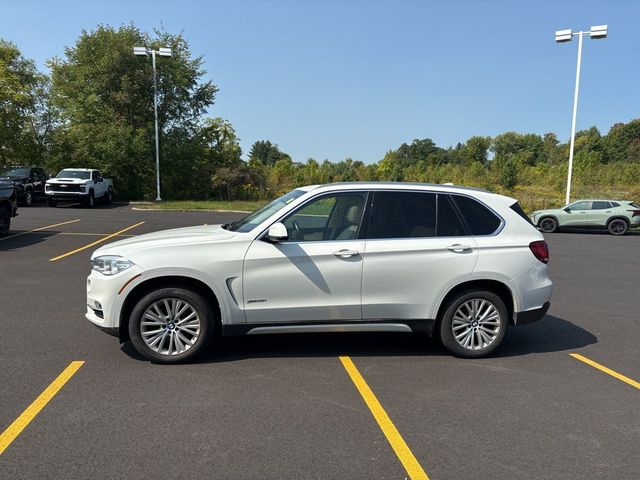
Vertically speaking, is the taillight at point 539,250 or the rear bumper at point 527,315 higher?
the taillight at point 539,250

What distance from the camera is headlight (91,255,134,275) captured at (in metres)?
4.54

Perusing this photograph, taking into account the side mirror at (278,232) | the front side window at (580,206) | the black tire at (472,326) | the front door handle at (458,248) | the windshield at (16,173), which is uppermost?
the windshield at (16,173)

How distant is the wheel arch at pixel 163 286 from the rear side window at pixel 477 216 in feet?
8.92

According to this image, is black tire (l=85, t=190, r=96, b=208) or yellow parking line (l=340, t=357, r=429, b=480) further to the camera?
black tire (l=85, t=190, r=96, b=208)

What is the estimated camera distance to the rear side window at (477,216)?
199 inches

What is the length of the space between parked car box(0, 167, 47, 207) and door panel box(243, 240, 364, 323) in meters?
23.8

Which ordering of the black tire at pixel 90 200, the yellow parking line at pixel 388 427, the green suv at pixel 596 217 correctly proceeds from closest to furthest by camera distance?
the yellow parking line at pixel 388 427
the green suv at pixel 596 217
the black tire at pixel 90 200

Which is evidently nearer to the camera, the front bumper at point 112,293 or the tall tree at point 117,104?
the front bumper at point 112,293

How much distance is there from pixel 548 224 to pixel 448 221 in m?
18.1

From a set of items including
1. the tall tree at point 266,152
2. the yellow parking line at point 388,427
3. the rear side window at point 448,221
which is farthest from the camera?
the tall tree at point 266,152

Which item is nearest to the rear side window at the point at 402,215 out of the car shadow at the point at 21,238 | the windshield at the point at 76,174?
the car shadow at the point at 21,238

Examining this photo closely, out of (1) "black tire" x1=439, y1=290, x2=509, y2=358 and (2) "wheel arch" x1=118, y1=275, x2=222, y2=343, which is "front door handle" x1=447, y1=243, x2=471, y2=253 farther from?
(2) "wheel arch" x1=118, y1=275, x2=222, y2=343

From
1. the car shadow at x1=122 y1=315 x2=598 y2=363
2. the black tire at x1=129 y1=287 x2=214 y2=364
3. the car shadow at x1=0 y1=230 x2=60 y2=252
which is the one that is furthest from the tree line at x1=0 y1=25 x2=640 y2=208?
the black tire at x1=129 y1=287 x2=214 y2=364

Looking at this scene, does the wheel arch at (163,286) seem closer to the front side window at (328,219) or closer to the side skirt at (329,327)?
the side skirt at (329,327)
